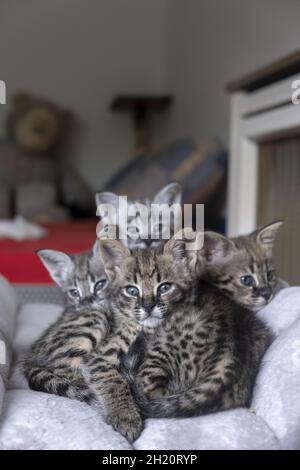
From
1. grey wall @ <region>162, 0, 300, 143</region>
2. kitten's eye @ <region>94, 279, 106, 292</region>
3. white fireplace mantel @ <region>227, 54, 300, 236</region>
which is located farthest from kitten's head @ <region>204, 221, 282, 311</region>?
grey wall @ <region>162, 0, 300, 143</region>

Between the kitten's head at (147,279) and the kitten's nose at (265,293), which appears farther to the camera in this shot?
the kitten's nose at (265,293)

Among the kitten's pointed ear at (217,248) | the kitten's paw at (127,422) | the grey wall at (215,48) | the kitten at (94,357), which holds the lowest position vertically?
the kitten's paw at (127,422)

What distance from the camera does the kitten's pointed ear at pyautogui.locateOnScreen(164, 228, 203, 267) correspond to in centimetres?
111

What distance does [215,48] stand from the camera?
3.08 m

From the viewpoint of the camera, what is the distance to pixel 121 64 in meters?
4.12

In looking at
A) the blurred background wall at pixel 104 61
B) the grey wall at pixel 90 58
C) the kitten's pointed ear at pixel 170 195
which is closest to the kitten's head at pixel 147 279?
the kitten's pointed ear at pixel 170 195

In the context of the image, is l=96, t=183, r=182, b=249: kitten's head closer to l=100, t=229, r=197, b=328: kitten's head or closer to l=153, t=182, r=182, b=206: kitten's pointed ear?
l=153, t=182, r=182, b=206: kitten's pointed ear

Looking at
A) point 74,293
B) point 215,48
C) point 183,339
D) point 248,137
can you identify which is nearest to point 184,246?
point 183,339

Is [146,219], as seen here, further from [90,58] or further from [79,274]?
[90,58]

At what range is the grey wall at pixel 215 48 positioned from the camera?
2.28m

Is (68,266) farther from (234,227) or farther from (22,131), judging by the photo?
(22,131)

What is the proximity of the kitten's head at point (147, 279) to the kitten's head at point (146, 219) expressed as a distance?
250 mm

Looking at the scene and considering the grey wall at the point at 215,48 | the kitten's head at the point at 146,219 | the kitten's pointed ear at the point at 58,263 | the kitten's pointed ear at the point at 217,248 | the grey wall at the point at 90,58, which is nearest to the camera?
the kitten's pointed ear at the point at 217,248

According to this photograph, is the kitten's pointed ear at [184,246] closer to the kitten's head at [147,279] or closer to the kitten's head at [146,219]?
the kitten's head at [147,279]
